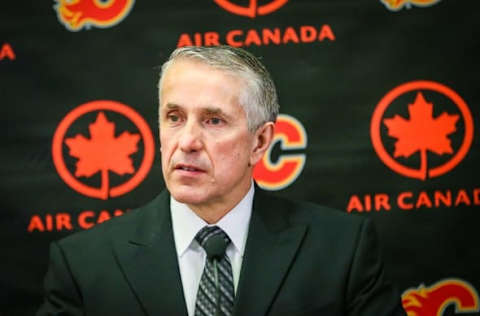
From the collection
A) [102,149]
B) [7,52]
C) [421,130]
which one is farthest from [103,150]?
[421,130]

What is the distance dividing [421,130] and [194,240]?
3.11 ft

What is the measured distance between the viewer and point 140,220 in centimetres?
138

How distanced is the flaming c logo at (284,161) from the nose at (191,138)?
0.68 m

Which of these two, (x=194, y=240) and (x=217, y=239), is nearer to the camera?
(x=217, y=239)

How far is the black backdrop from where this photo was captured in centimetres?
188

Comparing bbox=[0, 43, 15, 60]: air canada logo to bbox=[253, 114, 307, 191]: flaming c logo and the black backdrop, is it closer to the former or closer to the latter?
the black backdrop

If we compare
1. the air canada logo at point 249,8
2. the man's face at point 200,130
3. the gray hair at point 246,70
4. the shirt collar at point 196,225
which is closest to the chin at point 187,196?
the man's face at point 200,130

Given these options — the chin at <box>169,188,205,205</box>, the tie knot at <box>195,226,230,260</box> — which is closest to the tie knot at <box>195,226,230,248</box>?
the tie knot at <box>195,226,230,260</box>

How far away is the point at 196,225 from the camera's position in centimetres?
133

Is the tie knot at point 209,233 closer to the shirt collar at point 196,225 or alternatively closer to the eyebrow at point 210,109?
the shirt collar at point 196,225

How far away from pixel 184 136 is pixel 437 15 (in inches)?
43.8

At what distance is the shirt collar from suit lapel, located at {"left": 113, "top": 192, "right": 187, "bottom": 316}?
0.06 feet

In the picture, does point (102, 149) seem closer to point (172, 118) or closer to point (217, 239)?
point (172, 118)

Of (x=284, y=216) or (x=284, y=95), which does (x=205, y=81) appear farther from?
(x=284, y=95)
